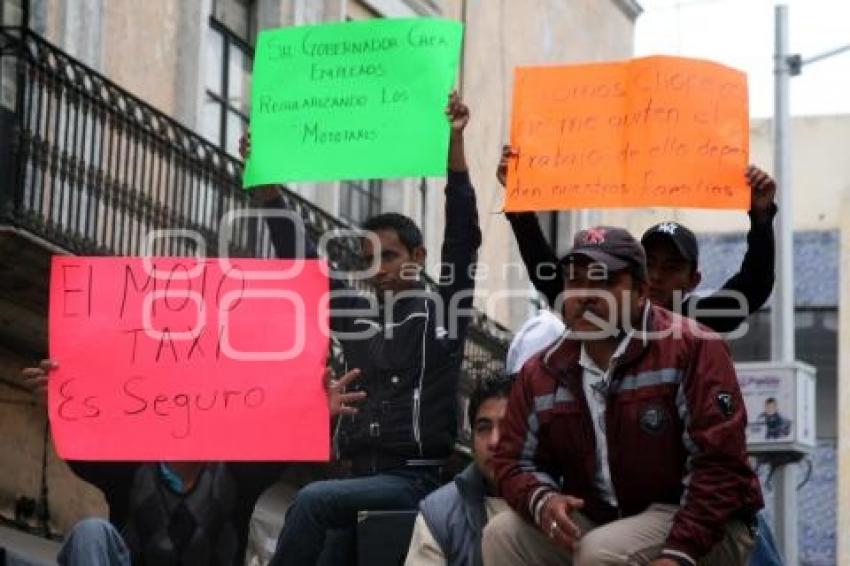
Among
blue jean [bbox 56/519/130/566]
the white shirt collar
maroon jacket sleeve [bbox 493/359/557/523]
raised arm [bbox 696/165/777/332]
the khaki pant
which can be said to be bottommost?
blue jean [bbox 56/519/130/566]

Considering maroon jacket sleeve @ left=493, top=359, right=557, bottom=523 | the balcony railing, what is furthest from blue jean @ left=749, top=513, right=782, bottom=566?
the balcony railing

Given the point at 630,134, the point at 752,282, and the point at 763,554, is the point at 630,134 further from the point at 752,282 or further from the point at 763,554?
the point at 763,554

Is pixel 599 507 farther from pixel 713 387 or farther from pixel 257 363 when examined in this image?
pixel 257 363

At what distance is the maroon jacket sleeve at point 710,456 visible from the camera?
7.27 meters

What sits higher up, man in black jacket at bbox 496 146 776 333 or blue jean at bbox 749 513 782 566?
man in black jacket at bbox 496 146 776 333

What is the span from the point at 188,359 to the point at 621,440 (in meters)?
2.63

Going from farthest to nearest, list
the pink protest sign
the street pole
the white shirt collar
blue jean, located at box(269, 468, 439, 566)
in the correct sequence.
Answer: the street pole → the pink protest sign → blue jean, located at box(269, 468, 439, 566) → the white shirt collar

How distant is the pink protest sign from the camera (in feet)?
31.0

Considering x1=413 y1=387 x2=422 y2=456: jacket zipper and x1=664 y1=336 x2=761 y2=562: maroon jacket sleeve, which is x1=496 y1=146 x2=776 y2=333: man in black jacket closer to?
x1=413 y1=387 x2=422 y2=456: jacket zipper

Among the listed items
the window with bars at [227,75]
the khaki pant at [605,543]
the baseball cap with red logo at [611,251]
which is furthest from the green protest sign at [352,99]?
the window with bars at [227,75]

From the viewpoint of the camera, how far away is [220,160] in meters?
16.9

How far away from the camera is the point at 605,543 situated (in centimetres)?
734

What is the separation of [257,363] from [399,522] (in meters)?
0.92

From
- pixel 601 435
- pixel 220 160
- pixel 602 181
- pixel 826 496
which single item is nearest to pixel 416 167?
pixel 602 181
